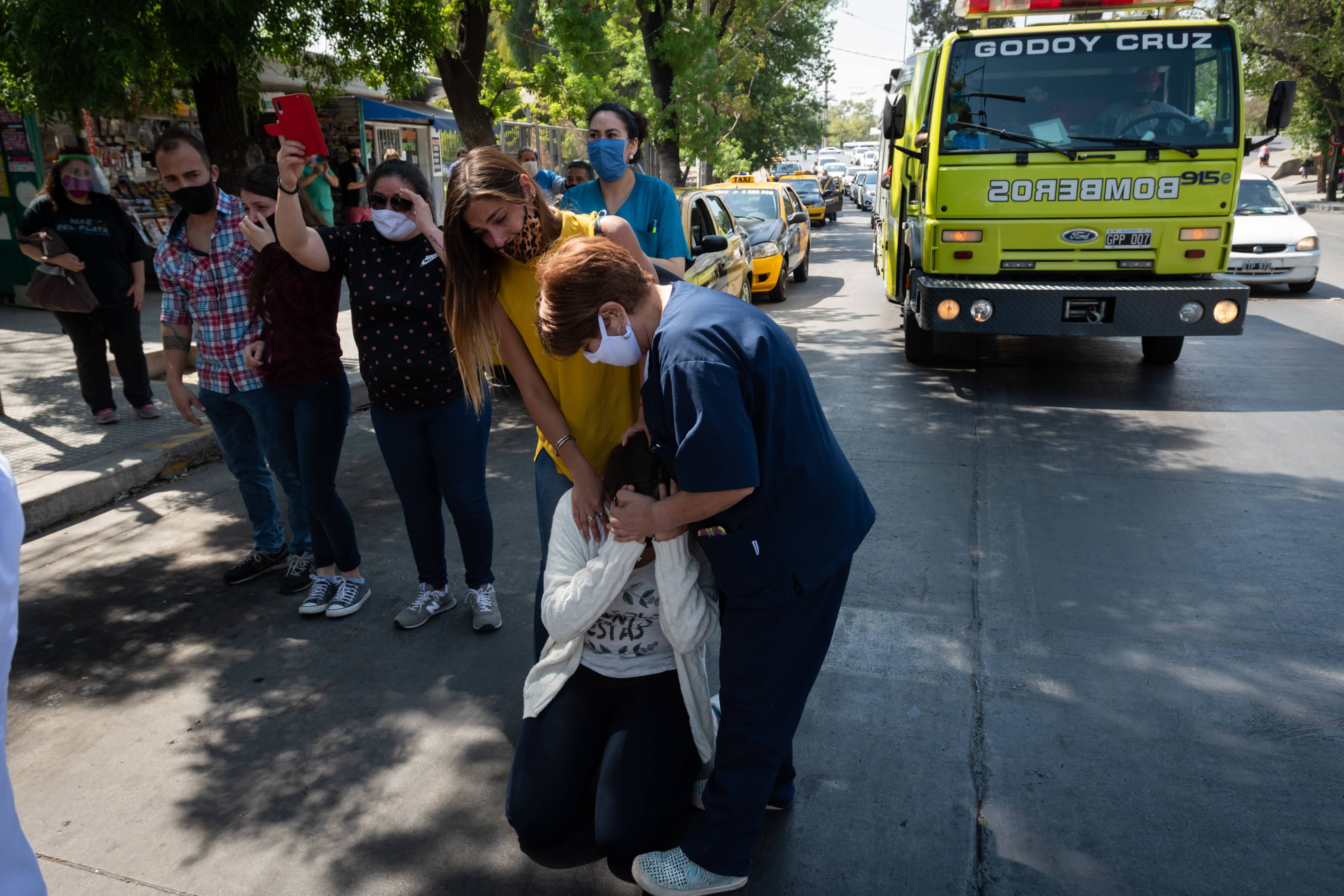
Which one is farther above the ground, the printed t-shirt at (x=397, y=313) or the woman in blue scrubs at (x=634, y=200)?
the woman in blue scrubs at (x=634, y=200)

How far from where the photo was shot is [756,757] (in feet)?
7.99

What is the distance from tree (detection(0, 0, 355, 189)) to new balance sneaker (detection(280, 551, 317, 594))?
2900mm

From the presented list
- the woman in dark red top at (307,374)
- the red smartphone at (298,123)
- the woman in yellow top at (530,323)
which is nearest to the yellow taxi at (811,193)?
the woman in dark red top at (307,374)

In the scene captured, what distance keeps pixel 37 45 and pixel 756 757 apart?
5459 mm

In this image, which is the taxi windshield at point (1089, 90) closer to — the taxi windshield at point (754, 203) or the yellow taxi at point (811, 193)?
the taxi windshield at point (754, 203)

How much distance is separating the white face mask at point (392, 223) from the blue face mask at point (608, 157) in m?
1.22

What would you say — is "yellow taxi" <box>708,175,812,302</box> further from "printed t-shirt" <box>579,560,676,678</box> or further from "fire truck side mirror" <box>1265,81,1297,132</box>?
"printed t-shirt" <box>579,560,676,678</box>

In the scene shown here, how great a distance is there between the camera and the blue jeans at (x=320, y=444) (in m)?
3.99

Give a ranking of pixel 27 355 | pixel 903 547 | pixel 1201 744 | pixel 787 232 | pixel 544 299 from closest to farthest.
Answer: pixel 544 299, pixel 1201 744, pixel 903 547, pixel 27 355, pixel 787 232

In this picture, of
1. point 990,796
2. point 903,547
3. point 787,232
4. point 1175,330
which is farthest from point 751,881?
point 787,232

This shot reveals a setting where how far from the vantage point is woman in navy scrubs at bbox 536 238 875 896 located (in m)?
2.11

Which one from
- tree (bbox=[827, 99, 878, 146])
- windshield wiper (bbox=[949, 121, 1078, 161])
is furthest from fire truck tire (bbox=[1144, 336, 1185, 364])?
tree (bbox=[827, 99, 878, 146])

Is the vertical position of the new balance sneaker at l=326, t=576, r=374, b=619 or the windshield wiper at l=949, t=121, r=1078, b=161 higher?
the windshield wiper at l=949, t=121, r=1078, b=161

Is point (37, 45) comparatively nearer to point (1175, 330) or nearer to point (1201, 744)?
point (1201, 744)
